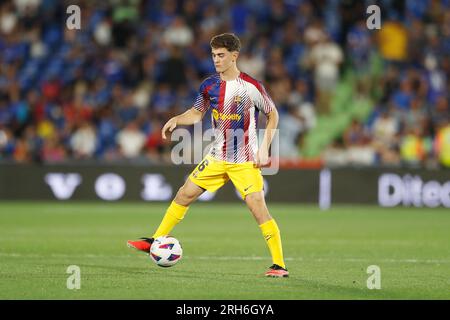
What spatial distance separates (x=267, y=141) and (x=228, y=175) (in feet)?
2.03

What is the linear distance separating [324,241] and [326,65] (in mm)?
9665

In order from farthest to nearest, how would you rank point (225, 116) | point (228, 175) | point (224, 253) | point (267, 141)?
point (224, 253)
point (228, 175)
point (225, 116)
point (267, 141)

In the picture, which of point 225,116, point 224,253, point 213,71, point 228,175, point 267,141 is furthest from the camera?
point 213,71

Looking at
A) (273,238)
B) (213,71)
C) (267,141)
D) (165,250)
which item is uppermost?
(213,71)

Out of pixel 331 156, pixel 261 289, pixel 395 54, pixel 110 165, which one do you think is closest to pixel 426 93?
pixel 395 54

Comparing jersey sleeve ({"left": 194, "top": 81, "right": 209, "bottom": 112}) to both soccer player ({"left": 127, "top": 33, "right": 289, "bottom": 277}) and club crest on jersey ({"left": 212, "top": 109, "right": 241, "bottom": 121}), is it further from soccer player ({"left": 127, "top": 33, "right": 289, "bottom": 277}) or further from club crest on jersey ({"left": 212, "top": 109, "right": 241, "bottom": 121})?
club crest on jersey ({"left": 212, "top": 109, "right": 241, "bottom": 121})

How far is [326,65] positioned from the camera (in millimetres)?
22484

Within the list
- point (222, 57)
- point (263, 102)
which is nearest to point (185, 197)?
point (263, 102)

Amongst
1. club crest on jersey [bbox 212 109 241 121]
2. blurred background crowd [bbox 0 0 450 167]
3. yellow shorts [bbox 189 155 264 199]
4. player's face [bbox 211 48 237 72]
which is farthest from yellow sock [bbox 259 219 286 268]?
blurred background crowd [bbox 0 0 450 167]

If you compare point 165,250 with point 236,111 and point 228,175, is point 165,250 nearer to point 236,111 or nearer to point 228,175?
point 228,175

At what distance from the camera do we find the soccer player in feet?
30.6

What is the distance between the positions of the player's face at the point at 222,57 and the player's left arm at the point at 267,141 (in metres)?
0.61

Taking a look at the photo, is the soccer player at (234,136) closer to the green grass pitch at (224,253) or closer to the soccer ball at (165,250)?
the soccer ball at (165,250)

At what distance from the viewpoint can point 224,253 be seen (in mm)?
11727
